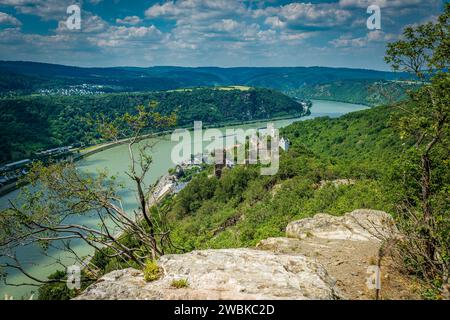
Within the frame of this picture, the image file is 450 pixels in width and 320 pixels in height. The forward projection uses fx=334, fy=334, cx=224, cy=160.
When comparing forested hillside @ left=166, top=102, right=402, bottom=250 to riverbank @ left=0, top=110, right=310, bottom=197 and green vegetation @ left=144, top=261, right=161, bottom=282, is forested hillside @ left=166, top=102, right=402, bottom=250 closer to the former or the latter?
riverbank @ left=0, top=110, right=310, bottom=197

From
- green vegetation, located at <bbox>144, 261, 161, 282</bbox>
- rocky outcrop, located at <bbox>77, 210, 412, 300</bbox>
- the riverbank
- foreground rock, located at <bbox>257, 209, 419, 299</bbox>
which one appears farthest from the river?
green vegetation, located at <bbox>144, 261, 161, 282</bbox>

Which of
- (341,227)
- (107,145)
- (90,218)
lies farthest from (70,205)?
(107,145)

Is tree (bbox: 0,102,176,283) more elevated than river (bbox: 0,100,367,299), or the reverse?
tree (bbox: 0,102,176,283)

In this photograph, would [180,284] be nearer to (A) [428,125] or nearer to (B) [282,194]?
(A) [428,125]

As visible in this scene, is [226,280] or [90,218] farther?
[90,218]

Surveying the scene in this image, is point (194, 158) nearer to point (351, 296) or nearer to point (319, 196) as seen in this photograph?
point (319, 196)
